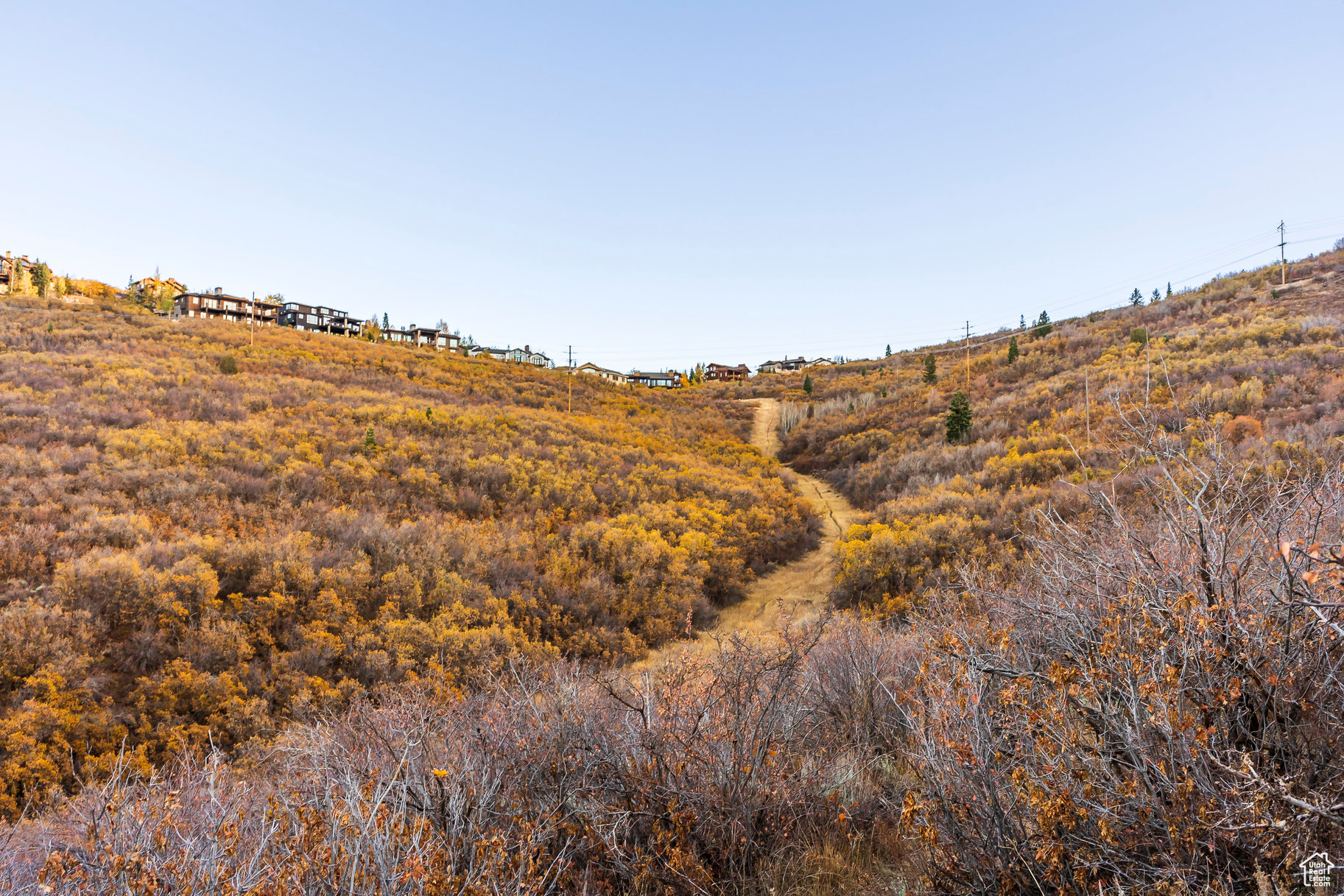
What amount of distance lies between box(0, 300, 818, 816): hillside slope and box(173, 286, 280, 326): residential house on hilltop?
5657 cm

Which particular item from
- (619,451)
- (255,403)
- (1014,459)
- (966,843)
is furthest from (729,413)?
(966,843)

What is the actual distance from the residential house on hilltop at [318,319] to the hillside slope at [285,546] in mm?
63320

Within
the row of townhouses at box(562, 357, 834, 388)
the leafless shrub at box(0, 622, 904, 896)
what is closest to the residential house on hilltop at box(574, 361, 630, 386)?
the row of townhouses at box(562, 357, 834, 388)

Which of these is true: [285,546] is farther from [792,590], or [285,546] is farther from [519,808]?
[792,590]

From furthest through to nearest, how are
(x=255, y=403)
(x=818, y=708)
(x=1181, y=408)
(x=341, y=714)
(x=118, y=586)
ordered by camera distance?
(x=255, y=403) < (x=1181, y=408) < (x=118, y=586) < (x=341, y=714) < (x=818, y=708)

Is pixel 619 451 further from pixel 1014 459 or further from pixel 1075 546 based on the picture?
pixel 1075 546

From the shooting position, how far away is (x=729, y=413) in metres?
42.8

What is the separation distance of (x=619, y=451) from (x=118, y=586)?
550 inches

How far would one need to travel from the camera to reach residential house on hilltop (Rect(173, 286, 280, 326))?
6719 cm

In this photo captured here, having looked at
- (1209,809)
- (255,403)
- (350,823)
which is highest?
(255,403)

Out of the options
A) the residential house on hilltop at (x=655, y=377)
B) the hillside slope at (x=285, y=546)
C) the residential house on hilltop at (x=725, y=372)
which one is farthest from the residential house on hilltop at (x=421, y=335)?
the hillside slope at (x=285, y=546)

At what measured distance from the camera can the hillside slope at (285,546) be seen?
635 centimetres

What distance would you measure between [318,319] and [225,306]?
11.3 meters
